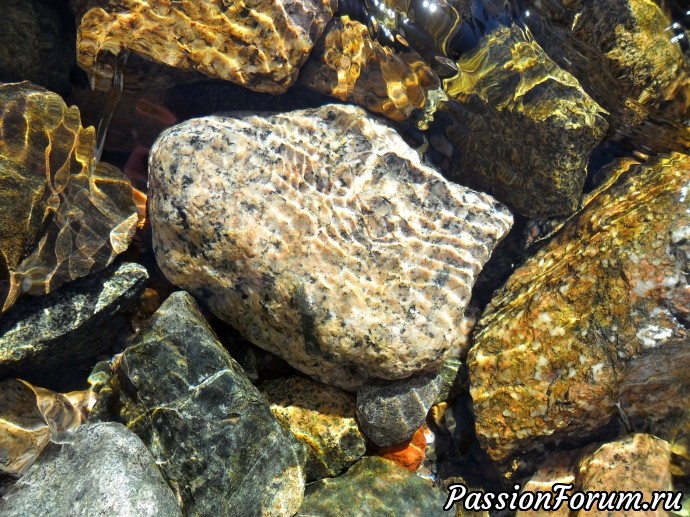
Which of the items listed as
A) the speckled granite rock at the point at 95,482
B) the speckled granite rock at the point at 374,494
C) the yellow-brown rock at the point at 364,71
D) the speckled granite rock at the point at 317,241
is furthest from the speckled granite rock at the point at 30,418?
the yellow-brown rock at the point at 364,71

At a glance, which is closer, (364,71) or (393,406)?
(393,406)

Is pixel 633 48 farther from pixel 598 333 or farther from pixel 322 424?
pixel 322 424

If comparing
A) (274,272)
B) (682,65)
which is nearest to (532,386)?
(274,272)

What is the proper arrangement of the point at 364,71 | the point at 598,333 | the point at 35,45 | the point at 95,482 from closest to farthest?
the point at 95,482 < the point at 598,333 < the point at 35,45 < the point at 364,71

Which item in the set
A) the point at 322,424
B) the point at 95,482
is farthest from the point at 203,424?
the point at 322,424

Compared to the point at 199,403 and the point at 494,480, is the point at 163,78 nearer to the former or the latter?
the point at 199,403

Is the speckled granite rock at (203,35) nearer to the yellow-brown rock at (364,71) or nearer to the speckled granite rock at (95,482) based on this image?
the yellow-brown rock at (364,71)

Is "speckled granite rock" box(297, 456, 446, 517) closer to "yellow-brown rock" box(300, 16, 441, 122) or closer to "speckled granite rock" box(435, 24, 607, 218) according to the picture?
"speckled granite rock" box(435, 24, 607, 218)
